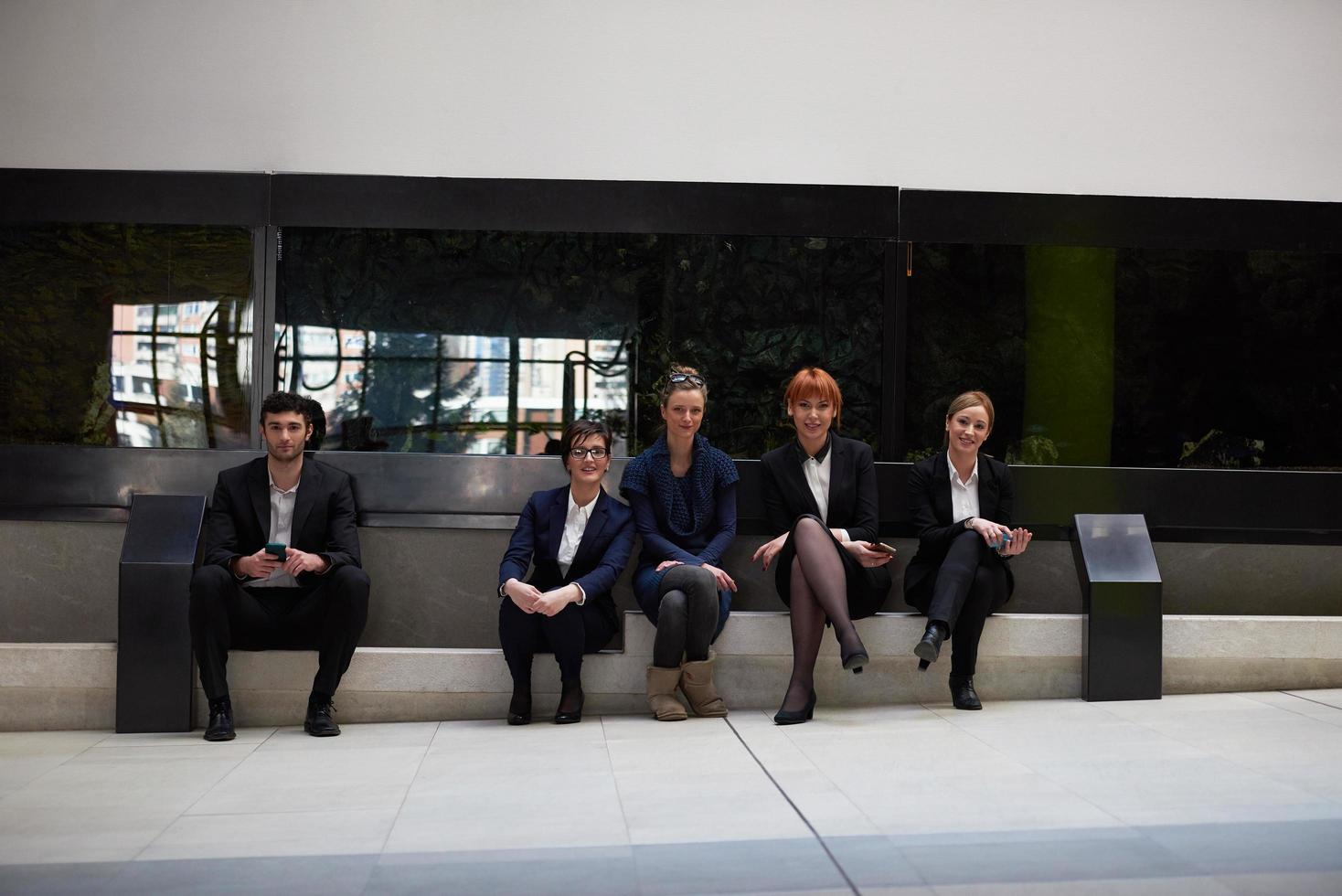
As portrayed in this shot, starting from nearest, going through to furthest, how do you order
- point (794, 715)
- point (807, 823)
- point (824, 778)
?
point (807, 823) < point (824, 778) < point (794, 715)

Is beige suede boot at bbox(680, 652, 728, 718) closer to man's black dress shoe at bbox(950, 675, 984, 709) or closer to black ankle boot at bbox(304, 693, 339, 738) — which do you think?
man's black dress shoe at bbox(950, 675, 984, 709)

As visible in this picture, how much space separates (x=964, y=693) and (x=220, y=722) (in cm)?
272

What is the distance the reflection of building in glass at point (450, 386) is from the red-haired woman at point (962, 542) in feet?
4.84

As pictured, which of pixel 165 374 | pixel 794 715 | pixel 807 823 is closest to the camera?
pixel 807 823

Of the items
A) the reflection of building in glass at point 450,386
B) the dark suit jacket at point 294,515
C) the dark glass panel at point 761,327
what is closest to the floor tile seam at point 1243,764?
the dark glass panel at point 761,327

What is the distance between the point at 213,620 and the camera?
4.07m

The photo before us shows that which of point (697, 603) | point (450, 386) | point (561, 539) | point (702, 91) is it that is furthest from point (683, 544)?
point (702, 91)

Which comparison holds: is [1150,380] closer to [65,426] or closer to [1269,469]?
[1269,469]

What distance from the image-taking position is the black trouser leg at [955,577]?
13.8ft

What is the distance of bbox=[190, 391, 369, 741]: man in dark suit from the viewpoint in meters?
4.08

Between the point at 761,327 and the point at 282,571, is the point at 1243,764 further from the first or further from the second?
the point at 282,571

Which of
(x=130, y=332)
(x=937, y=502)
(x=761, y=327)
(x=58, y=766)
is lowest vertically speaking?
(x=58, y=766)

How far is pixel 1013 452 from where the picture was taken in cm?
537

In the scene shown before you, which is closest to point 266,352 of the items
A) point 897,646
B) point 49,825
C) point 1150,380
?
point 49,825
